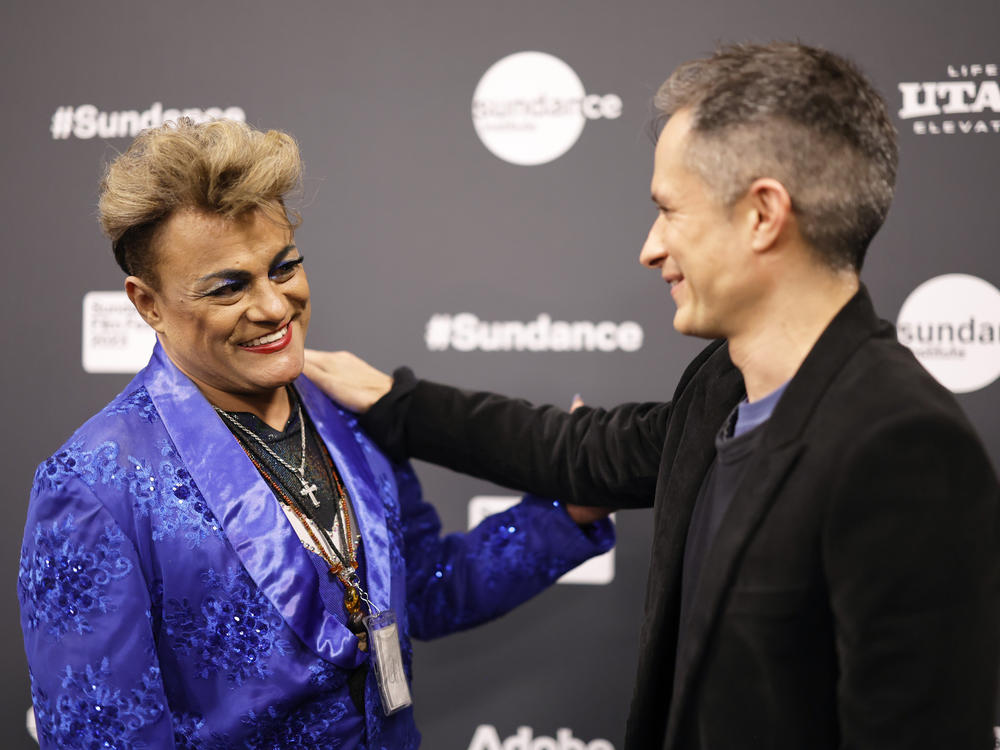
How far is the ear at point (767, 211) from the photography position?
1083 millimetres

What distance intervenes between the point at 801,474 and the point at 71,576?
0.93 m

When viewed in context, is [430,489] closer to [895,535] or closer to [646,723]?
[646,723]

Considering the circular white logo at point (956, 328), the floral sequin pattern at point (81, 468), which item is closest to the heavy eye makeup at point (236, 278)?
the floral sequin pattern at point (81, 468)

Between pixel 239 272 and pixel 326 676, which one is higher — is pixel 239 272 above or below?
above

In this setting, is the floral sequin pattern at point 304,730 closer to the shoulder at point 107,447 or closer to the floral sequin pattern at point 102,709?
the floral sequin pattern at point 102,709

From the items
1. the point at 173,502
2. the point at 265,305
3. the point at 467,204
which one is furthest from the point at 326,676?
the point at 467,204

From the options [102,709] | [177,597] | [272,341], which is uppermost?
[272,341]

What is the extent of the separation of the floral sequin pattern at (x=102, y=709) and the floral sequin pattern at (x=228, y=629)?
0.07 m

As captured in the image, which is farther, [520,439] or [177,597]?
[520,439]

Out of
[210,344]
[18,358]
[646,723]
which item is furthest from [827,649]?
[18,358]

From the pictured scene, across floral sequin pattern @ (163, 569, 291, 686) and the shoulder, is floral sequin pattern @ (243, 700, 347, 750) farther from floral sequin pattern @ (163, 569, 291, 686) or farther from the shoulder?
the shoulder

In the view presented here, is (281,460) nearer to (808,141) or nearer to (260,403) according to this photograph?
(260,403)

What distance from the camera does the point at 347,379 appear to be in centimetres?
171

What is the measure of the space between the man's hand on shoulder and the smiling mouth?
25 centimetres
